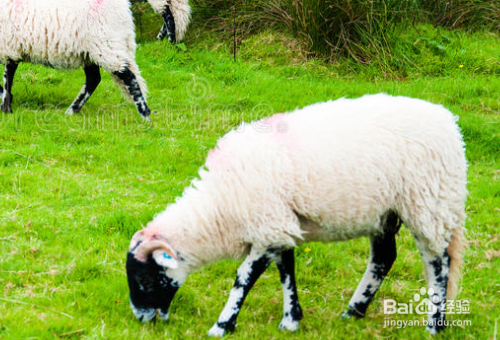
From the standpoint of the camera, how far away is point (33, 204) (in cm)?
539

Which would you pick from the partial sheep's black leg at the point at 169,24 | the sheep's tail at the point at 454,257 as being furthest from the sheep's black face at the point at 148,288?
the partial sheep's black leg at the point at 169,24

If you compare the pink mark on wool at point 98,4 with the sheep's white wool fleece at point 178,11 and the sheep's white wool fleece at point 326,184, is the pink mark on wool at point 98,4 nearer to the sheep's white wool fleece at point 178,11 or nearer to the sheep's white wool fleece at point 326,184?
the sheep's white wool fleece at point 178,11

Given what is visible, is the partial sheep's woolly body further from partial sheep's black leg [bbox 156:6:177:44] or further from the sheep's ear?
the sheep's ear

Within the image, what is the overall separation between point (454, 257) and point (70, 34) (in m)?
4.99

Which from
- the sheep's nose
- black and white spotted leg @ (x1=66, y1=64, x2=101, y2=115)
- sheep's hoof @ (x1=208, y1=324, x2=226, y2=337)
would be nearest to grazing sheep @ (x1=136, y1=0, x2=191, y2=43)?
black and white spotted leg @ (x1=66, y1=64, x2=101, y2=115)

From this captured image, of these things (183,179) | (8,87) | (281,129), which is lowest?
(8,87)

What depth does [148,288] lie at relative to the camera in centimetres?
377

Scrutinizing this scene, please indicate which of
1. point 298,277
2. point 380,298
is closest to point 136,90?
point 298,277

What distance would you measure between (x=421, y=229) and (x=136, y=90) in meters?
4.63

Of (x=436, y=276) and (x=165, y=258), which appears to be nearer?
(x=165, y=258)

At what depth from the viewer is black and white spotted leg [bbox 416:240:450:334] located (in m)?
3.84

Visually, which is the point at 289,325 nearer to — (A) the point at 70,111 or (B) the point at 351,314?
(B) the point at 351,314

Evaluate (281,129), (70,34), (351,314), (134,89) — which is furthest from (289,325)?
(70,34)

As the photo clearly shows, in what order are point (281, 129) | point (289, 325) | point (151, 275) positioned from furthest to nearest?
point (289, 325)
point (281, 129)
point (151, 275)
